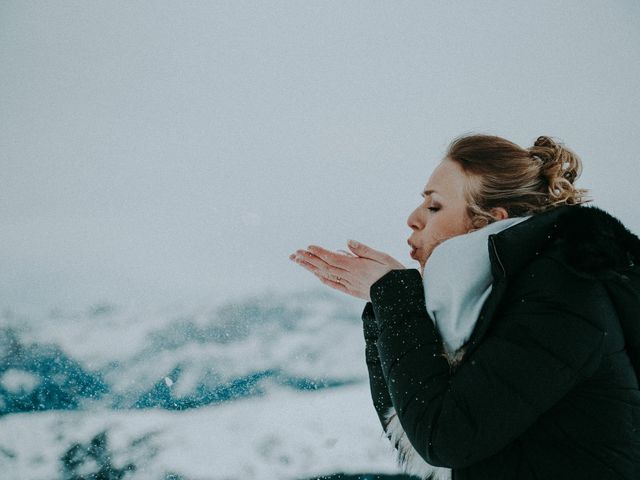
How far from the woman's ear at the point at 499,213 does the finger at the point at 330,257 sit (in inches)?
14.4

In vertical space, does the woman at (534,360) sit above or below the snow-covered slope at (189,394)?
above

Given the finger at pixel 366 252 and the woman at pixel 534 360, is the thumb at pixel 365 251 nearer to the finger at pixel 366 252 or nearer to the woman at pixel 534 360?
the finger at pixel 366 252

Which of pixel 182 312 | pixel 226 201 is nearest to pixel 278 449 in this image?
pixel 182 312

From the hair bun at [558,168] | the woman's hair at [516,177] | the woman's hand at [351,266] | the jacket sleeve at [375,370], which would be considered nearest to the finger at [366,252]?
the woman's hand at [351,266]

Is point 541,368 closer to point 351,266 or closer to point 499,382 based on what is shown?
point 499,382

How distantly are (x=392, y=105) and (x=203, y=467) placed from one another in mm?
1964

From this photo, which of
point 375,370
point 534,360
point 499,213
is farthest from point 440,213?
point 534,360

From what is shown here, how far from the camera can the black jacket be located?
1.76 ft

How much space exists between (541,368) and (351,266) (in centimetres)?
39

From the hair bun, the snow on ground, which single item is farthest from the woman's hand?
the snow on ground

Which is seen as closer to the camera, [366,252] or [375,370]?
[366,252]

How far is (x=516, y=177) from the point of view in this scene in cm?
97

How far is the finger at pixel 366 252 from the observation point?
0.81m

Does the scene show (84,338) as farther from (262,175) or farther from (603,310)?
(603,310)
